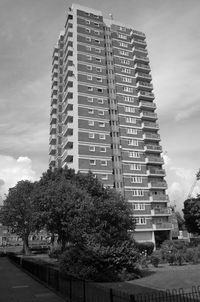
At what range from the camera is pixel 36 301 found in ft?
52.2

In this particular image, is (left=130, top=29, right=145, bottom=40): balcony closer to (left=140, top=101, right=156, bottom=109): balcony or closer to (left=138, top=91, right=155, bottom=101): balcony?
(left=138, top=91, right=155, bottom=101): balcony

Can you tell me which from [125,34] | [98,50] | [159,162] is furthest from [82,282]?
[125,34]

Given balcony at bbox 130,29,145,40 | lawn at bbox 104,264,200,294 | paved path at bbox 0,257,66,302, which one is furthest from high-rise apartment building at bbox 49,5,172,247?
lawn at bbox 104,264,200,294

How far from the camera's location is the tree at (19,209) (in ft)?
206

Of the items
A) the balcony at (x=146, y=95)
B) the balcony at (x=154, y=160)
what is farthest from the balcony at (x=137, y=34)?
the balcony at (x=154, y=160)

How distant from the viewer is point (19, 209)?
2482 inches

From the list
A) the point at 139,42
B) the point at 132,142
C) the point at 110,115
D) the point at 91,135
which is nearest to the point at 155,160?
the point at 132,142

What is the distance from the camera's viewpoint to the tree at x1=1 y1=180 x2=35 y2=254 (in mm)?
62812

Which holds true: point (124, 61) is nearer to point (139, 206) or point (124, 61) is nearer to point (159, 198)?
point (159, 198)

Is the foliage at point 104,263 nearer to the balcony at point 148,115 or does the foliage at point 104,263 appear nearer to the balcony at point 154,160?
the balcony at point 154,160

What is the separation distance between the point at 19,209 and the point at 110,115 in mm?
29863

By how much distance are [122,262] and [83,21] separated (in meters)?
70.1

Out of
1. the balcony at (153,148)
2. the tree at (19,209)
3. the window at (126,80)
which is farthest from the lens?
the window at (126,80)

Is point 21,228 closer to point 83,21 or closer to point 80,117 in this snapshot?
point 80,117
